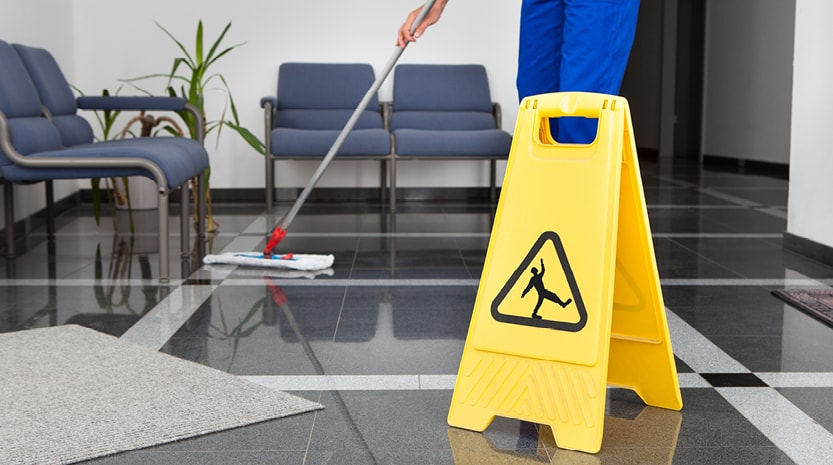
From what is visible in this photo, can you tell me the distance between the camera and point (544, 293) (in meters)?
1.67

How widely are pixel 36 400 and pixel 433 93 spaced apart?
410cm

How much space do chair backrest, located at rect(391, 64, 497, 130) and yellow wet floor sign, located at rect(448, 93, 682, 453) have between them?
3894 mm

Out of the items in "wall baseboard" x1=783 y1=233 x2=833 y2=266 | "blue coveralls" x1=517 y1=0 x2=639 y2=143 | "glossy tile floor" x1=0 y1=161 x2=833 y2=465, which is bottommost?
"glossy tile floor" x1=0 y1=161 x2=833 y2=465

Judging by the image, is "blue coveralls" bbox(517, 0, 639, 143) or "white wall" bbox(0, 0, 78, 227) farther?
"white wall" bbox(0, 0, 78, 227)

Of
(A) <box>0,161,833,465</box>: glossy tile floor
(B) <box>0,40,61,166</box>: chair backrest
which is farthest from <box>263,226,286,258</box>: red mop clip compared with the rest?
(B) <box>0,40,61,166</box>: chair backrest

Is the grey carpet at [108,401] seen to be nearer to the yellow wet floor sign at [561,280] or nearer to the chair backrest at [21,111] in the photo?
the yellow wet floor sign at [561,280]

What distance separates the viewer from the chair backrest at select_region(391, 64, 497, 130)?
5.64m

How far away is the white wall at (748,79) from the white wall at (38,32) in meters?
5.32

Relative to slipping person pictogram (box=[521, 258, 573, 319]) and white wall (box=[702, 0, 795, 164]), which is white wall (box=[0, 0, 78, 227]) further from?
white wall (box=[702, 0, 795, 164])

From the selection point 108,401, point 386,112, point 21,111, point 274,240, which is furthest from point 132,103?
point 108,401

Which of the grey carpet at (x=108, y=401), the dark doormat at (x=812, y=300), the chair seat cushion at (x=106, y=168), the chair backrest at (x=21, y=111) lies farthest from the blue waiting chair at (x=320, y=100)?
the grey carpet at (x=108, y=401)

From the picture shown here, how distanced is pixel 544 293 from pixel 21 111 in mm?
2425

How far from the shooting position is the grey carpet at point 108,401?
5.32 feet

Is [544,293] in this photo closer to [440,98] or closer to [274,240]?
[274,240]
